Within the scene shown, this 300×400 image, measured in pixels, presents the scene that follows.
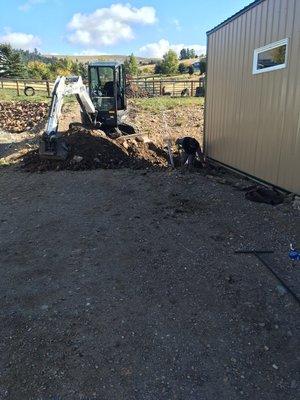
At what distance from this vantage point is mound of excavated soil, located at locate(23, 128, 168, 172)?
10.6m

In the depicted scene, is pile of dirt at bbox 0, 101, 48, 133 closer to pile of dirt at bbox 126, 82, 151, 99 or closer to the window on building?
the window on building

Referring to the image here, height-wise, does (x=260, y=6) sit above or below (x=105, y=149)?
above

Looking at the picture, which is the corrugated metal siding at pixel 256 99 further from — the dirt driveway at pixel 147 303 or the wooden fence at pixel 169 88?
the wooden fence at pixel 169 88

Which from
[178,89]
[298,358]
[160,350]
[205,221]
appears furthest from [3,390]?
[178,89]

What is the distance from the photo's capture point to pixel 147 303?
4227 mm

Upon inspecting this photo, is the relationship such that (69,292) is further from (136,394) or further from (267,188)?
(267,188)

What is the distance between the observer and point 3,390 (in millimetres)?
3121

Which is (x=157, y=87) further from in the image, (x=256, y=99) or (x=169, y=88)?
(x=256, y=99)

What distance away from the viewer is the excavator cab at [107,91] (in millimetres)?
13406

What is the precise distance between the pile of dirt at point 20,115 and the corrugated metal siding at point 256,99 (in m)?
10.6

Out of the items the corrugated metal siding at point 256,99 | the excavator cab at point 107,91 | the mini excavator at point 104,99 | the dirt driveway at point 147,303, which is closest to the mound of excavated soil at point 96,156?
the mini excavator at point 104,99

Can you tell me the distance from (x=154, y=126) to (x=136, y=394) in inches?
583

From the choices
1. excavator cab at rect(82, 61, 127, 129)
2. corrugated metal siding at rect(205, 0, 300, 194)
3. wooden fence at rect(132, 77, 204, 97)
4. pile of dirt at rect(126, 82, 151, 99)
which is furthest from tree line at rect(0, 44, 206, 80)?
corrugated metal siding at rect(205, 0, 300, 194)

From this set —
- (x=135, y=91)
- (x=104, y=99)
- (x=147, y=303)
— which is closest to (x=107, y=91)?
(x=104, y=99)
